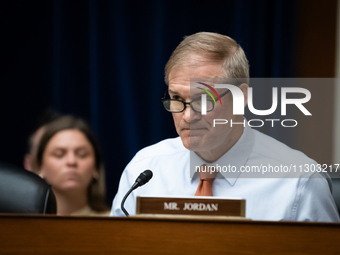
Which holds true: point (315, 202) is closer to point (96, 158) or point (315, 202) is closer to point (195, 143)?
point (195, 143)

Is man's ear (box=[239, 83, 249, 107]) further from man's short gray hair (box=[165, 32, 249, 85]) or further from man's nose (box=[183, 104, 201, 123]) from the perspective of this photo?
man's nose (box=[183, 104, 201, 123])

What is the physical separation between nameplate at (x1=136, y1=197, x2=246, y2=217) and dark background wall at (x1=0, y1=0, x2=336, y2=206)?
99 cm

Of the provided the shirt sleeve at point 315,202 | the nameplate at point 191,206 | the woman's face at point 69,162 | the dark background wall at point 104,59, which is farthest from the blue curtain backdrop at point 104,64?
the nameplate at point 191,206

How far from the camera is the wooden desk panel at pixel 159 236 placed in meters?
0.83

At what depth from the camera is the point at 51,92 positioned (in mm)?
2035

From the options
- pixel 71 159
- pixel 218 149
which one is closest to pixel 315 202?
pixel 218 149

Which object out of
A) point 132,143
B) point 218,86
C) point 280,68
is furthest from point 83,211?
A: point 280,68

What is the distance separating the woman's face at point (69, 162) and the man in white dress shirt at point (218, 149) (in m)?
0.29

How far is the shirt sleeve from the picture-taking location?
144 cm

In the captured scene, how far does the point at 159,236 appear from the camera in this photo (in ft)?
2.81

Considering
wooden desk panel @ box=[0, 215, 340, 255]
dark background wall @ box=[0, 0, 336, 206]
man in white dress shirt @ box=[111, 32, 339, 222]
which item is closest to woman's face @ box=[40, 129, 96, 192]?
dark background wall @ box=[0, 0, 336, 206]

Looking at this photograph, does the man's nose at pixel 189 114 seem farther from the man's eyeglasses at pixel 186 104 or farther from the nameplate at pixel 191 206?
the nameplate at pixel 191 206

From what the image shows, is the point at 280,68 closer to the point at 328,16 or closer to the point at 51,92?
the point at 328,16

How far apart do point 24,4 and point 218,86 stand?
52.6 inches
